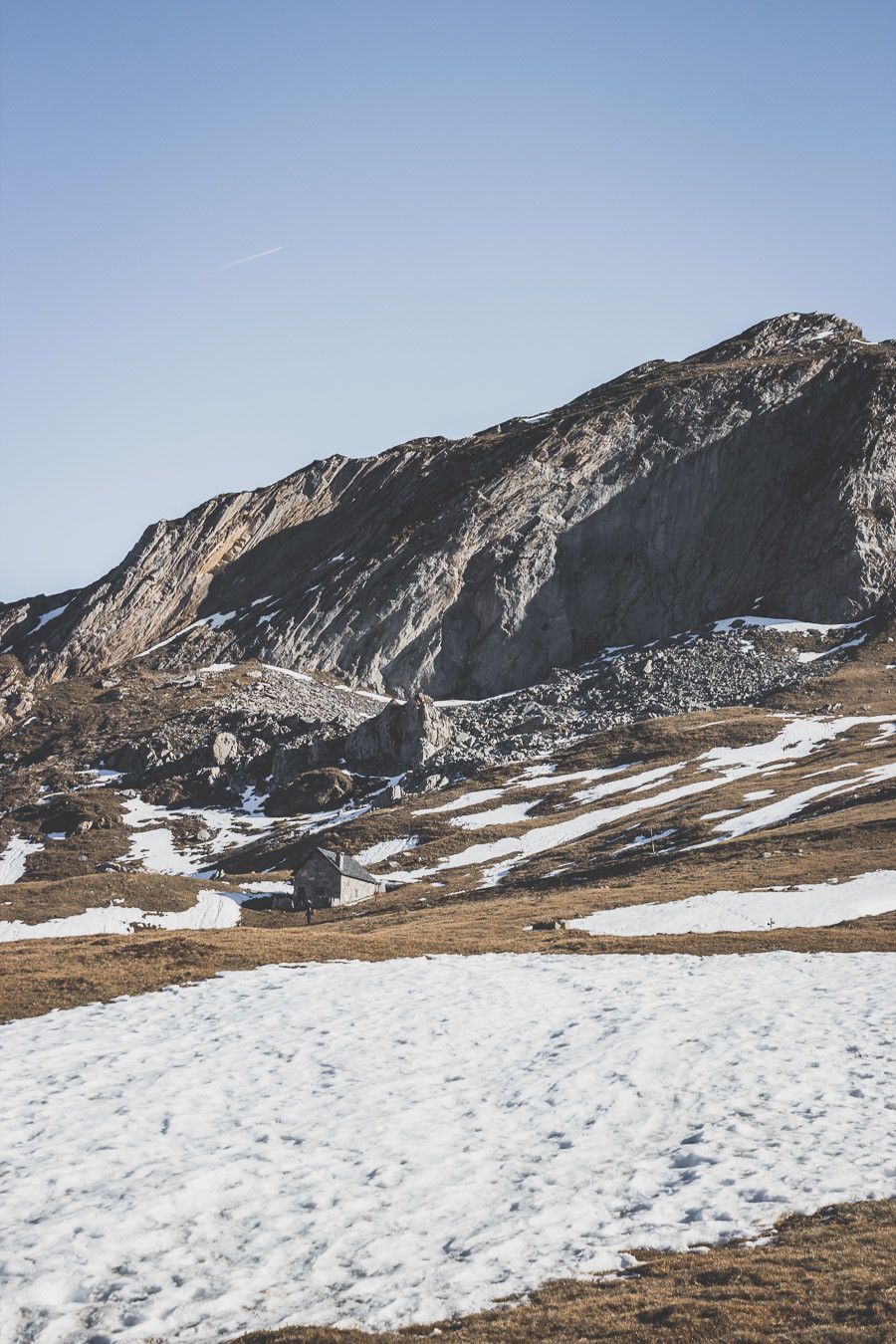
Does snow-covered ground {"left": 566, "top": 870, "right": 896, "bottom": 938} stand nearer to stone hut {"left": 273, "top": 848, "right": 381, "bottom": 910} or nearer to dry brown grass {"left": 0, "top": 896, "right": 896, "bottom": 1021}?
dry brown grass {"left": 0, "top": 896, "right": 896, "bottom": 1021}

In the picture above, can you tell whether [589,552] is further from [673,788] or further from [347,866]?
[347,866]

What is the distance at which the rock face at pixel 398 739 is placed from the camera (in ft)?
409

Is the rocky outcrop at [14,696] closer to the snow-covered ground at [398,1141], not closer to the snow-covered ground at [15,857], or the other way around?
the snow-covered ground at [15,857]

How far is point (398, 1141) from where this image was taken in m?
16.0

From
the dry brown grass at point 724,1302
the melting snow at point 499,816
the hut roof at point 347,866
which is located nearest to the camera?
the dry brown grass at point 724,1302

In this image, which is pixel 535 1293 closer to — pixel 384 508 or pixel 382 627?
pixel 382 627

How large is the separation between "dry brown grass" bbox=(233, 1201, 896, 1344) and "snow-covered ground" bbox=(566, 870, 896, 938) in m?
28.8

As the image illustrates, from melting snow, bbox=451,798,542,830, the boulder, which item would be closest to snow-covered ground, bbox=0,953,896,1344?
melting snow, bbox=451,798,542,830

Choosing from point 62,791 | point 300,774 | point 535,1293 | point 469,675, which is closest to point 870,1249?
point 535,1293

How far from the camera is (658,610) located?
172125mm

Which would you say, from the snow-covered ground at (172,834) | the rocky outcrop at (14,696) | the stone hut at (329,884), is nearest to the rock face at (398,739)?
the snow-covered ground at (172,834)

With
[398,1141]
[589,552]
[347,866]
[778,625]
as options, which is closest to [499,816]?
[347,866]

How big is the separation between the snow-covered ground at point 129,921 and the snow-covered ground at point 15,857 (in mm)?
26631

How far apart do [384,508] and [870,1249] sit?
192m
